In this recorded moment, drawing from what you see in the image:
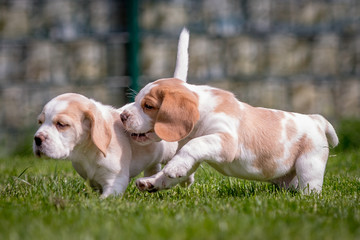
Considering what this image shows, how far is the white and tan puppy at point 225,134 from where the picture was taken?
318 cm

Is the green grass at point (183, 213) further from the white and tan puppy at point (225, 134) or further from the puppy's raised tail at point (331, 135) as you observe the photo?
the puppy's raised tail at point (331, 135)

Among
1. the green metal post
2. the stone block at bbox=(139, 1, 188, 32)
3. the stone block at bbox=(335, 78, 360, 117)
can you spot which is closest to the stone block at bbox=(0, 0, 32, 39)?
the green metal post

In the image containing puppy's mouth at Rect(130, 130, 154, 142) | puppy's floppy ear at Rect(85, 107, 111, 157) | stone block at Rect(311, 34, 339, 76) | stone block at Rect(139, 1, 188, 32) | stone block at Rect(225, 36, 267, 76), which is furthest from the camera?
stone block at Rect(311, 34, 339, 76)

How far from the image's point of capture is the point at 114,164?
3.42m

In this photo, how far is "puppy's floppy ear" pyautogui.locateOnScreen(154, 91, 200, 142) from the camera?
320 centimetres

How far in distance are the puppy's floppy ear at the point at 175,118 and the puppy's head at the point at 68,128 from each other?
0.38 meters

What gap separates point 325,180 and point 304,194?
30.9 inches

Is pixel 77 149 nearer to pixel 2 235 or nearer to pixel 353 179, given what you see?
pixel 2 235

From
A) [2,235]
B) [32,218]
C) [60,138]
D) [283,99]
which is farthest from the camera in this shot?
[283,99]

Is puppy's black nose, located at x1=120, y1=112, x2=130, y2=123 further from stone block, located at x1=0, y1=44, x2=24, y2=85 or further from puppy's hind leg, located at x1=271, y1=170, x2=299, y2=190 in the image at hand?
stone block, located at x1=0, y1=44, x2=24, y2=85

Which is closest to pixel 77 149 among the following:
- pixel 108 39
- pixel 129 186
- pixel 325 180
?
pixel 129 186

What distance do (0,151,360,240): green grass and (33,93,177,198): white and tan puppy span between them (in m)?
0.16

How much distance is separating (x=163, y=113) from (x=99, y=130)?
1.38 feet

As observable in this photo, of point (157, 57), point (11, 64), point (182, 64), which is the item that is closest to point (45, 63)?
point (11, 64)
